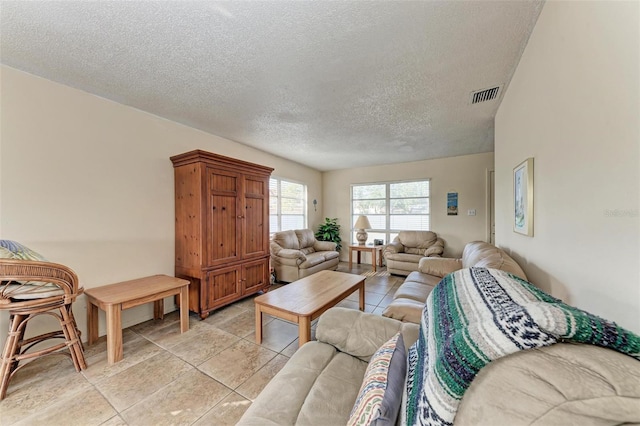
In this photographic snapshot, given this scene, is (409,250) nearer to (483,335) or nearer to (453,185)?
(453,185)

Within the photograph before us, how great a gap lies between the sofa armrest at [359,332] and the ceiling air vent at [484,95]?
2378mm

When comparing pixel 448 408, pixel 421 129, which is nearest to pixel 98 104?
pixel 448 408

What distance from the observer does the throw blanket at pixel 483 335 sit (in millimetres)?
498

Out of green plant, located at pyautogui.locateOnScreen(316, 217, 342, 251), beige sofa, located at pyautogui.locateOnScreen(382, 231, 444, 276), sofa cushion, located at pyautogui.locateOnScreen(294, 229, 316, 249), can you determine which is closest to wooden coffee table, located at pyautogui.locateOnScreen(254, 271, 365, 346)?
beige sofa, located at pyautogui.locateOnScreen(382, 231, 444, 276)

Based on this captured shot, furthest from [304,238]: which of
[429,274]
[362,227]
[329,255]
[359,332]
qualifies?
[359,332]

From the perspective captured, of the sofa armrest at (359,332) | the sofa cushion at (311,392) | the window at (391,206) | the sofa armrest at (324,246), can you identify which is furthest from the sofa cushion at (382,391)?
the window at (391,206)

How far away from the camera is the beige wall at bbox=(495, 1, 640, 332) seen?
77cm

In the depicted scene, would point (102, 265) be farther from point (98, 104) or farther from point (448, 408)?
point (448, 408)

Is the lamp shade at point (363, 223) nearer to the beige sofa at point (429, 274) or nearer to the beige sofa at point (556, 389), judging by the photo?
the beige sofa at point (429, 274)

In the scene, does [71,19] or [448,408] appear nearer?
[448,408]

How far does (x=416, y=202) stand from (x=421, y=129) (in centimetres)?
236

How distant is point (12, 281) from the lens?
5.33 feet

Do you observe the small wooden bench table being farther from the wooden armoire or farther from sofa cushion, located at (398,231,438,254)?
sofa cushion, located at (398,231,438,254)

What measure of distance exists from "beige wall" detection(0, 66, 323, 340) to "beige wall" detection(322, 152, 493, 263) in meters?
4.32
